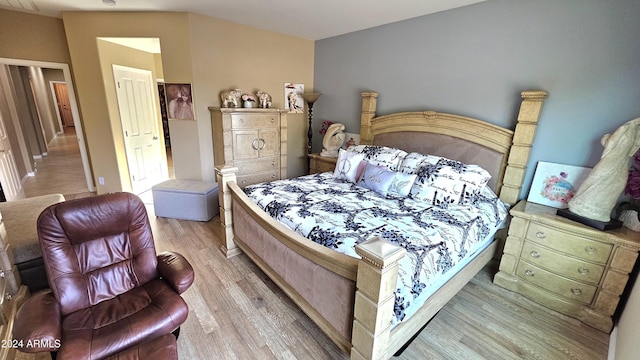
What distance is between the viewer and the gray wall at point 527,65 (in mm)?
2055

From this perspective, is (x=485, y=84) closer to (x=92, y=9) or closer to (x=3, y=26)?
(x=92, y=9)

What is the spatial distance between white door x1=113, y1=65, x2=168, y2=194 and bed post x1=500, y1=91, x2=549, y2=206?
4.99 meters

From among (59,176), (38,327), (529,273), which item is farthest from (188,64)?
(529,273)

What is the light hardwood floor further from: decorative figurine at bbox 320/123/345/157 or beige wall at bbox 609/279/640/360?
decorative figurine at bbox 320/123/345/157

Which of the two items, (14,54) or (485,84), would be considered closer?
(485,84)

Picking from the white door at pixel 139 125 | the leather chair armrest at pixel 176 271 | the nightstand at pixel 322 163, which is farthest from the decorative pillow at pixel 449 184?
the white door at pixel 139 125

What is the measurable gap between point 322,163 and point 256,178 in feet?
3.35

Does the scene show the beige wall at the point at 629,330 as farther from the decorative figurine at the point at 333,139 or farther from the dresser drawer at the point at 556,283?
the decorative figurine at the point at 333,139

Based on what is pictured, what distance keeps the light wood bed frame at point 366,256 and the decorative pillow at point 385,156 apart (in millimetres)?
432

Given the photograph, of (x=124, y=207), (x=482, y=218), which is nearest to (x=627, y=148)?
(x=482, y=218)

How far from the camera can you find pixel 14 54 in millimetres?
3578

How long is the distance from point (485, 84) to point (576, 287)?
1.91m

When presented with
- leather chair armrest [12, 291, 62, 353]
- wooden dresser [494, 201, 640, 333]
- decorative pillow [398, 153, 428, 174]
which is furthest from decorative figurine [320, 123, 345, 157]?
leather chair armrest [12, 291, 62, 353]

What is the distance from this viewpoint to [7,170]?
3992mm
